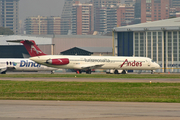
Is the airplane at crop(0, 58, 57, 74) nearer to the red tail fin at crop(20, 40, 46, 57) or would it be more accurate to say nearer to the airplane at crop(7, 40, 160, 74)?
the airplane at crop(7, 40, 160, 74)

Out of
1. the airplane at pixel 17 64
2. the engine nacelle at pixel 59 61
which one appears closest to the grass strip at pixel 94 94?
the engine nacelle at pixel 59 61

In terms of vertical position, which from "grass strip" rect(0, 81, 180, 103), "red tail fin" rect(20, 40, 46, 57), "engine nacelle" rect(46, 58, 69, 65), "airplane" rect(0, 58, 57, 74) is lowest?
"grass strip" rect(0, 81, 180, 103)

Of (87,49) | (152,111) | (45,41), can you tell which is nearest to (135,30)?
(87,49)

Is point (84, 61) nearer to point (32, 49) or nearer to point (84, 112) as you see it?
point (32, 49)

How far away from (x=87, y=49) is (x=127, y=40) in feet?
63.6

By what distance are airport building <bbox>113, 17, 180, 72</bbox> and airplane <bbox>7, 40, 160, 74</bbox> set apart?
1656cm

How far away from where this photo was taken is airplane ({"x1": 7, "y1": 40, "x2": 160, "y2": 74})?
7188 centimetres

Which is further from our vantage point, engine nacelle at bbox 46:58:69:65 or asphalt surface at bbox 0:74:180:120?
engine nacelle at bbox 46:58:69:65

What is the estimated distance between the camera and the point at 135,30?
99.5m

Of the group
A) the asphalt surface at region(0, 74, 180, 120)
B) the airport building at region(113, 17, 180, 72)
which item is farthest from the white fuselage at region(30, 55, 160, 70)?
the asphalt surface at region(0, 74, 180, 120)

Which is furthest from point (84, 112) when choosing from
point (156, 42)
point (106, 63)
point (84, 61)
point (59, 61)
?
point (156, 42)

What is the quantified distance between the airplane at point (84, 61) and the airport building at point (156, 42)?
16.6 metres

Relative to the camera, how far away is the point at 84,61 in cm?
7625

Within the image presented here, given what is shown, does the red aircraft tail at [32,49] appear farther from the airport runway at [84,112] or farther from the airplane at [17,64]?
the airport runway at [84,112]
